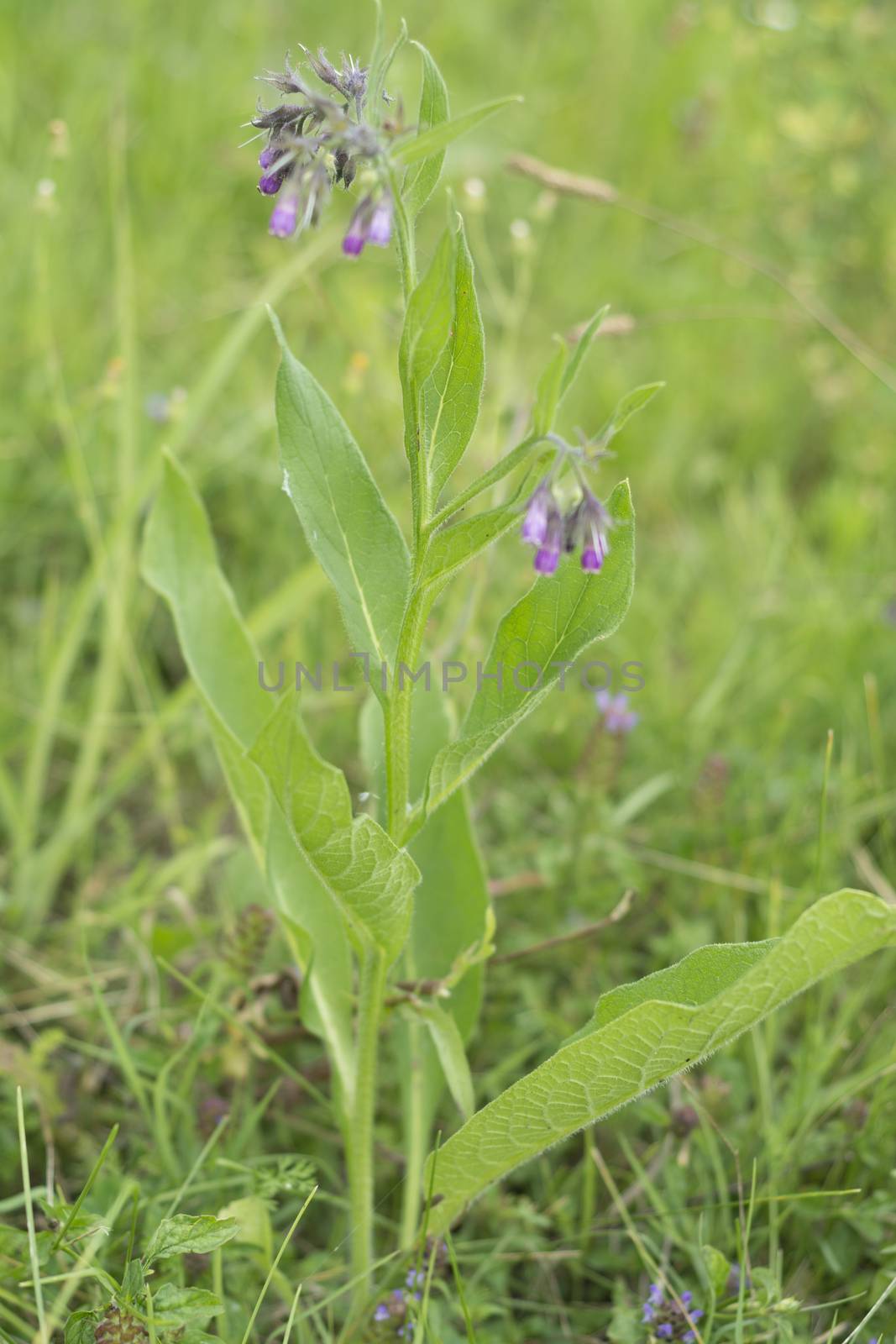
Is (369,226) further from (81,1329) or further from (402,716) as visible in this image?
(81,1329)

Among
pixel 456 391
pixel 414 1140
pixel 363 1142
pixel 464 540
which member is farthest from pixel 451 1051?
pixel 456 391

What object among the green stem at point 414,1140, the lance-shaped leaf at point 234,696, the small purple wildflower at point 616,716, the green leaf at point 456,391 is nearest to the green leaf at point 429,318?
the green leaf at point 456,391

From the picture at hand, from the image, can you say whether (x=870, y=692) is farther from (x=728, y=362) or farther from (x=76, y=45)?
(x=76, y=45)

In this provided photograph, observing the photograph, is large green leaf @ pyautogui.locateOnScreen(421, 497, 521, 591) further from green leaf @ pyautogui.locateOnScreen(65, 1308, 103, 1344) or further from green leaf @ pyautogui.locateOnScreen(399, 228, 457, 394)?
green leaf @ pyautogui.locateOnScreen(65, 1308, 103, 1344)

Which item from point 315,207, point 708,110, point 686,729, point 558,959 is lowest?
point 558,959

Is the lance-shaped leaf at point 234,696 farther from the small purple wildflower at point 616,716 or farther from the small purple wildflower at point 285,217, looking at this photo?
the small purple wildflower at point 616,716

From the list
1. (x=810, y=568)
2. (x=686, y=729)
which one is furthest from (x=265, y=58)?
(x=686, y=729)

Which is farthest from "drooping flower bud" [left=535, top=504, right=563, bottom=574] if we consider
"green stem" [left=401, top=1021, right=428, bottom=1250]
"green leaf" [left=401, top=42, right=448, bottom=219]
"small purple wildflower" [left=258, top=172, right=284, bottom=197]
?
"green stem" [left=401, top=1021, right=428, bottom=1250]
